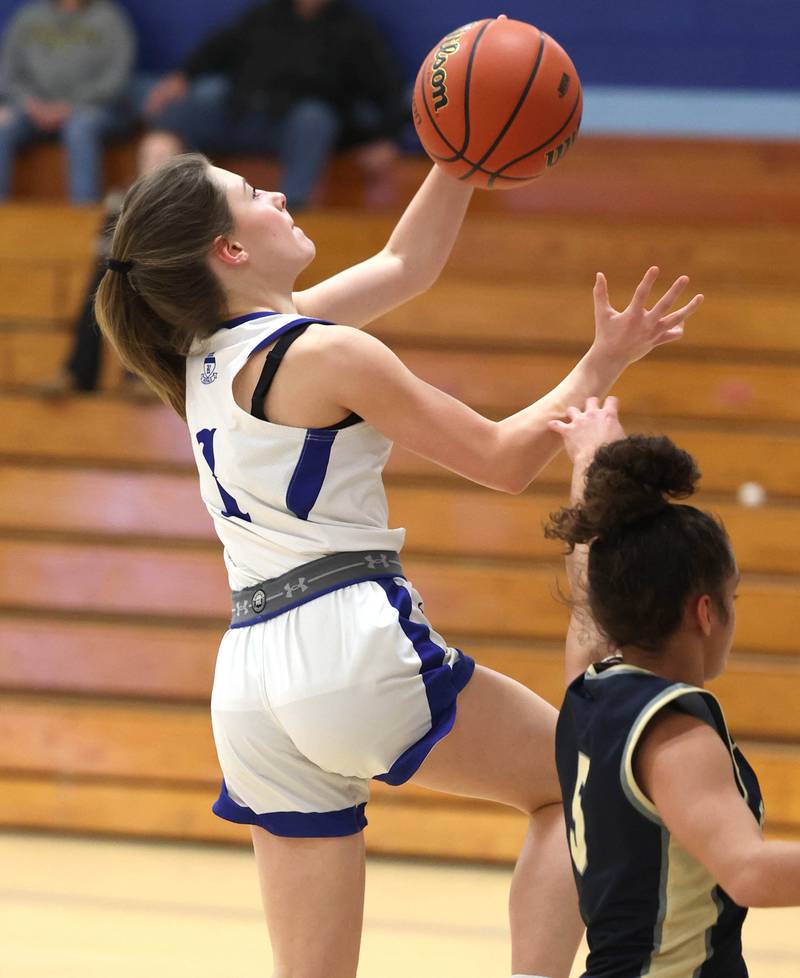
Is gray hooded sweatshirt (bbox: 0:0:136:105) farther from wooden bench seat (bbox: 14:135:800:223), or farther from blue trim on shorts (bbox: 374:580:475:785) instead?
blue trim on shorts (bbox: 374:580:475:785)

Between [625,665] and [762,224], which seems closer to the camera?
[625,665]

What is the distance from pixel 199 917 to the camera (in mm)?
3467

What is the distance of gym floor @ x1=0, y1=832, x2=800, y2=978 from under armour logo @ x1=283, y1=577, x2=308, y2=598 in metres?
1.44

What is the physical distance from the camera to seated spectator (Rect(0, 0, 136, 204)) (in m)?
6.56

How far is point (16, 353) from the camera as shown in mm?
5562

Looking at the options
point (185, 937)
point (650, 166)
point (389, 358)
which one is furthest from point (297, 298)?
point (650, 166)

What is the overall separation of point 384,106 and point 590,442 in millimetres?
4692

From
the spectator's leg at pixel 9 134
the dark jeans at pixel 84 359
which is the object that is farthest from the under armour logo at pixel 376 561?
the spectator's leg at pixel 9 134

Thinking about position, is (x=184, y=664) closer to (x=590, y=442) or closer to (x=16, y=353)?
(x=16, y=353)

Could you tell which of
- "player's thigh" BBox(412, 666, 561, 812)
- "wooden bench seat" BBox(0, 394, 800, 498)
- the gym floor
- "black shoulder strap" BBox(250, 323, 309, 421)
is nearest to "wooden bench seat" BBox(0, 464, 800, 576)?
"wooden bench seat" BBox(0, 394, 800, 498)

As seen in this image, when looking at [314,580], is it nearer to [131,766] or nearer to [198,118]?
[131,766]

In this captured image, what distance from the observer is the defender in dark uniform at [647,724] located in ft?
4.78

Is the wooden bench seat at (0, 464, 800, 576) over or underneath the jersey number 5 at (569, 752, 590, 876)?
underneath

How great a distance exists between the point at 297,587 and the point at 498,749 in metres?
0.41
